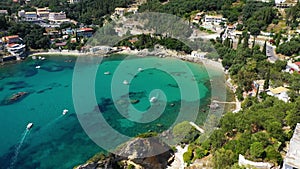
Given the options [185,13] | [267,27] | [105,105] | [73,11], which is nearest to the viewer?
[105,105]

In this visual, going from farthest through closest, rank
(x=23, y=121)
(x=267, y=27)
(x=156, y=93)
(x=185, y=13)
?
(x=185, y=13)
(x=267, y=27)
(x=156, y=93)
(x=23, y=121)

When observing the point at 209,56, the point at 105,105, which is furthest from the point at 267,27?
the point at 105,105

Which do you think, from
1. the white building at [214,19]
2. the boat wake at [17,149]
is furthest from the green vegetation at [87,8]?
the boat wake at [17,149]

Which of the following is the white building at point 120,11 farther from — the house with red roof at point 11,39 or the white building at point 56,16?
the house with red roof at point 11,39

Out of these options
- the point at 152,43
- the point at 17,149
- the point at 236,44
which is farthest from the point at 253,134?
the point at 152,43

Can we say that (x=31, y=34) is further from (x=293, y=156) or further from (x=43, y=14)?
(x=293, y=156)

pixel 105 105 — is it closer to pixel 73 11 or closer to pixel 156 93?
pixel 156 93
